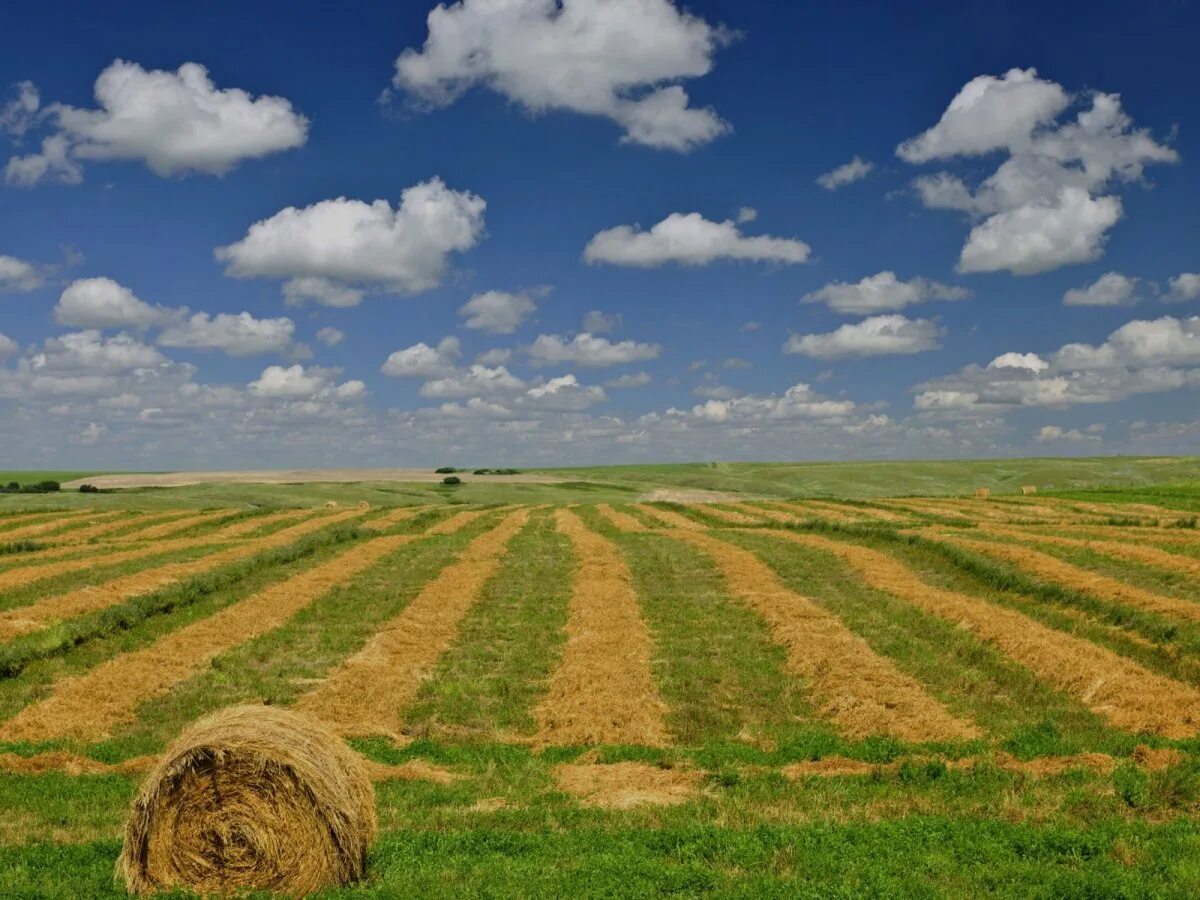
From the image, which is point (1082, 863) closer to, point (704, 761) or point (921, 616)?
point (704, 761)

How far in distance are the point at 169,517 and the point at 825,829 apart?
66.0 m

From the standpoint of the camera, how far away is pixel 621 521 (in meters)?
61.5

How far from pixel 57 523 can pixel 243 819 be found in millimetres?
60417

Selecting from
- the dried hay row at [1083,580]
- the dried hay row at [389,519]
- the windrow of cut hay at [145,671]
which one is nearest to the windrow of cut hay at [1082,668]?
the dried hay row at [1083,580]

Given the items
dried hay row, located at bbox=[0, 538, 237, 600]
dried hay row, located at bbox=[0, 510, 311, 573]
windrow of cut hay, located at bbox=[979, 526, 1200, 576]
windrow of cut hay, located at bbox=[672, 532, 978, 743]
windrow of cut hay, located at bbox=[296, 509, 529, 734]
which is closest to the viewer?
windrow of cut hay, located at bbox=[672, 532, 978, 743]

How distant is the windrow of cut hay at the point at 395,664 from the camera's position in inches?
723

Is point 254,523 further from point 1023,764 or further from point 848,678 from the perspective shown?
point 1023,764

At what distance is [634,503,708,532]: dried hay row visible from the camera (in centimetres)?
5738

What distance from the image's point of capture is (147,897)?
34.8 feet

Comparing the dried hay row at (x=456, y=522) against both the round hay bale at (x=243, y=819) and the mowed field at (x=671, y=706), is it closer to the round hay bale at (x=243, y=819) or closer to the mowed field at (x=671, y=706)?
the mowed field at (x=671, y=706)

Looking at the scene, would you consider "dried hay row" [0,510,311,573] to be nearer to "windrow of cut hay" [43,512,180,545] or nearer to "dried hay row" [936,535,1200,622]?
"windrow of cut hay" [43,512,180,545]

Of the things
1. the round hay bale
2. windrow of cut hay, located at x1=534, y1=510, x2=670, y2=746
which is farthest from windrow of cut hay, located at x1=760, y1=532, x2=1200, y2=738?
the round hay bale

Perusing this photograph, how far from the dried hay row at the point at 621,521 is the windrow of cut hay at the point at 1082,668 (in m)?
25.1

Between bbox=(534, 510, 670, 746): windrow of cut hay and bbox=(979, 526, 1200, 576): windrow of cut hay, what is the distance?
1865 cm
